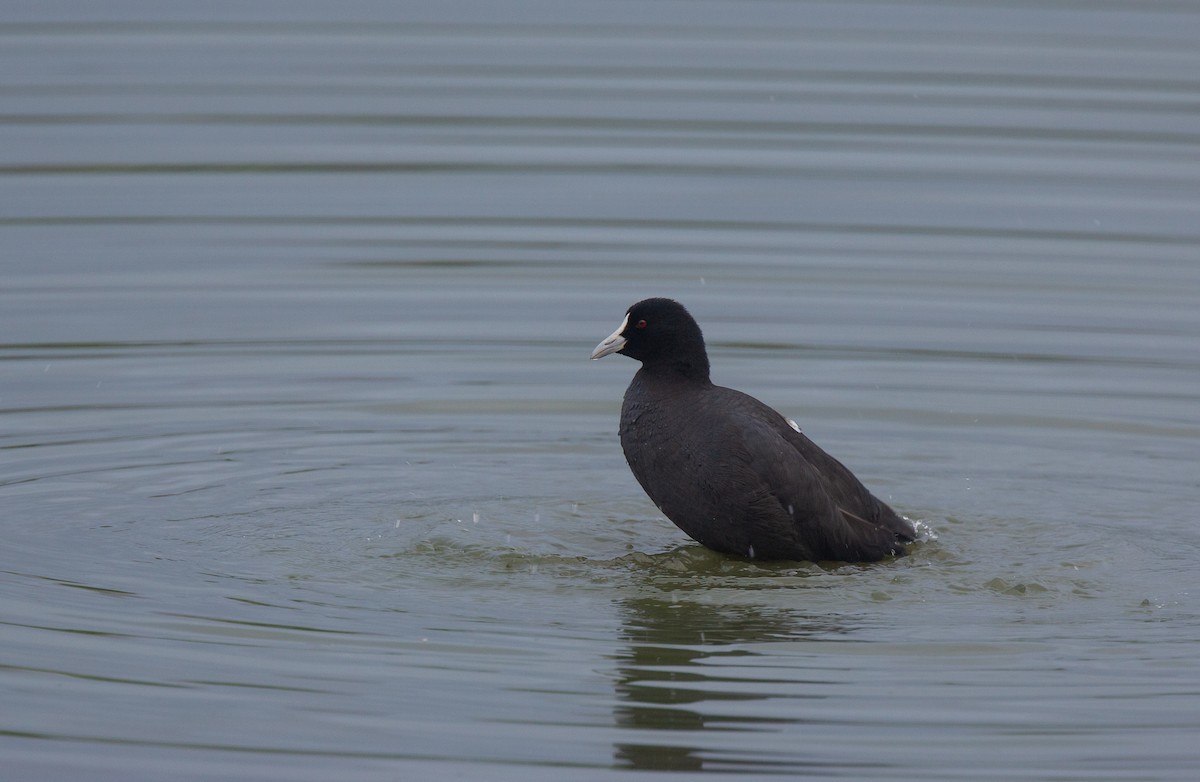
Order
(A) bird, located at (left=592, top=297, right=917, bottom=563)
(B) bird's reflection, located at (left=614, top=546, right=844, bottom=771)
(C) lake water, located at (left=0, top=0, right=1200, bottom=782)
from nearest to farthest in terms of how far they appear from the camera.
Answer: (B) bird's reflection, located at (left=614, top=546, right=844, bottom=771) → (C) lake water, located at (left=0, top=0, right=1200, bottom=782) → (A) bird, located at (left=592, top=297, right=917, bottom=563)

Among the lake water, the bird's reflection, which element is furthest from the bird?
the bird's reflection

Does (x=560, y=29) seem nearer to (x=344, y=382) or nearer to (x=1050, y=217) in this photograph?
(x=1050, y=217)

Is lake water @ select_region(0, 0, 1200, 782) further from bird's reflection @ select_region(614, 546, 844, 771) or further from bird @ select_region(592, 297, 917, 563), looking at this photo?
bird @ select_region(592, 297, 917, 563)

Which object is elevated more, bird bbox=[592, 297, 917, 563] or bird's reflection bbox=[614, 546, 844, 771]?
bird bbox=[592, 297, 917, 563]

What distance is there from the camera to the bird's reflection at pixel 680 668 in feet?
19.3

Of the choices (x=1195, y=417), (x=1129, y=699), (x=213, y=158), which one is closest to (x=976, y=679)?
(x=1129, y=699)

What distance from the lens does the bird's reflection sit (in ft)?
19.3

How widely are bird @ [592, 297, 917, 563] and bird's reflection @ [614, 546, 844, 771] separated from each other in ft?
1.38

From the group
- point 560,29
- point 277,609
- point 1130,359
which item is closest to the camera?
point 277,609

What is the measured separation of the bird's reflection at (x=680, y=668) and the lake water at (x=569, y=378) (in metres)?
0.02

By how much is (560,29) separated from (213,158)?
659cm

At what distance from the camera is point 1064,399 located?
10.5 metres

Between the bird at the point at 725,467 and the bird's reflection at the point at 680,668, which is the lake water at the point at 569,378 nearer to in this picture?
the bird's reflection at the point at 680,668

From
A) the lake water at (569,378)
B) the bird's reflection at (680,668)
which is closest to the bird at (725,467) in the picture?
the lake water at (569,378)
